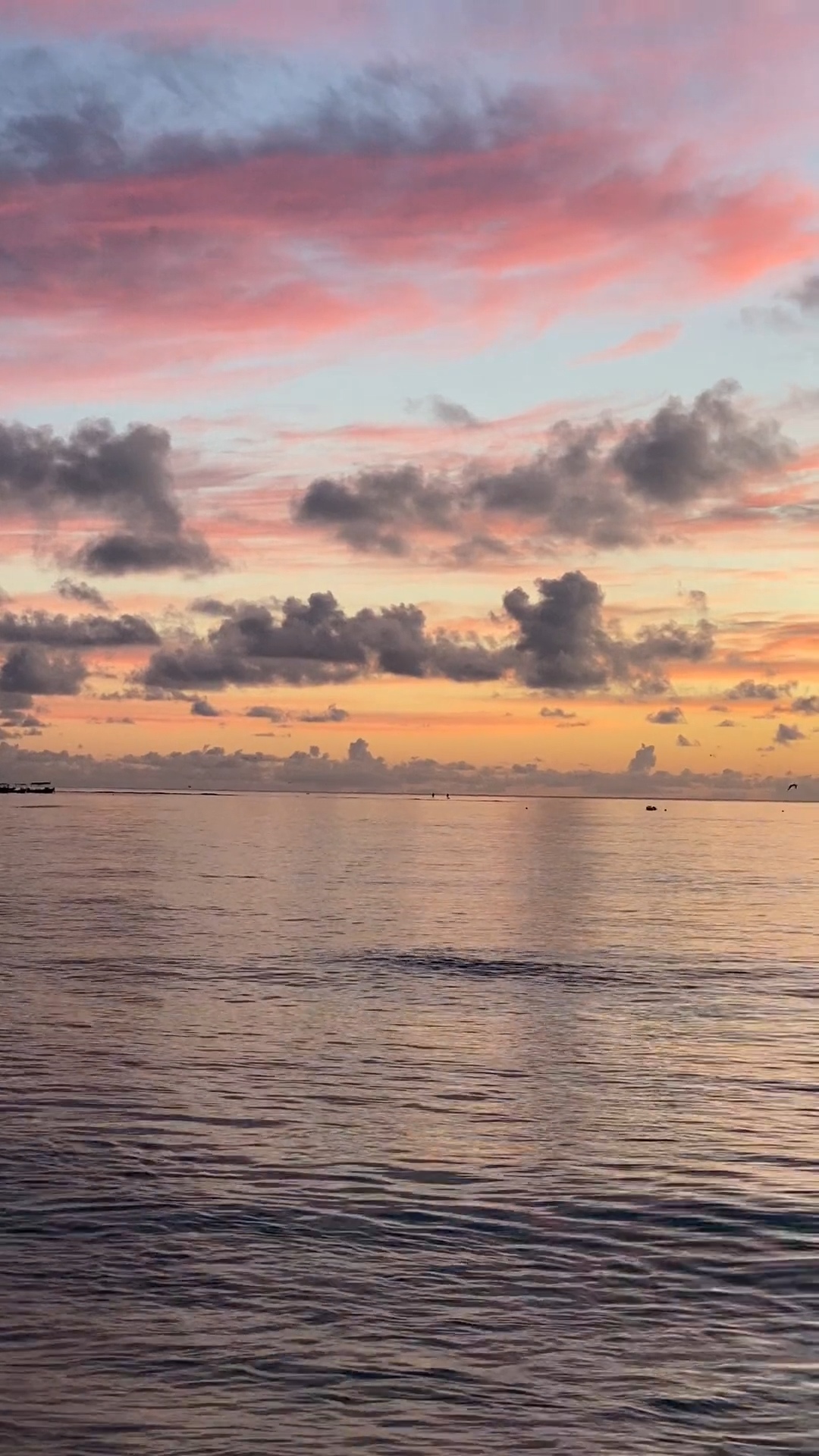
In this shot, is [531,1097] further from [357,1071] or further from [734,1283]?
[734,1283]

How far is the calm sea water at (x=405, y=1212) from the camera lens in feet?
52.5

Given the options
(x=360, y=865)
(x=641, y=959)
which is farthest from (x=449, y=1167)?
(x=360, y=865)

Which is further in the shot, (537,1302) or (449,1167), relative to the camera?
(449,1167)

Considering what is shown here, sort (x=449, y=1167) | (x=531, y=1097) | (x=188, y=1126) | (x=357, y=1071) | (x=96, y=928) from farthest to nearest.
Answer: (x=96, y=928) → (x=357, y=1071) → (x=531, y=1097) → (x=188, y=1126) → (x=449, y=1167)

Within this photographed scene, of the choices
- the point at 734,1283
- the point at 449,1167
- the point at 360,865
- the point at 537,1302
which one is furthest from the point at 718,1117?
the point at 360,865

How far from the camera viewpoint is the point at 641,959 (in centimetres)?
6550

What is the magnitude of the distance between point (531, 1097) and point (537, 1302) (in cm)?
1409

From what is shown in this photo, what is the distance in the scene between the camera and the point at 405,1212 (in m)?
23.5

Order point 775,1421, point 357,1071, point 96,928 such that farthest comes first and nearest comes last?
point 96,928
point 357,1071
point 775,1421

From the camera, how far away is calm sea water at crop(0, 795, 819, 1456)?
1599 cm

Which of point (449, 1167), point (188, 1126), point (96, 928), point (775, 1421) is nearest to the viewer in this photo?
point (775, 1421)

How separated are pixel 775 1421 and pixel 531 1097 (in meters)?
17.8

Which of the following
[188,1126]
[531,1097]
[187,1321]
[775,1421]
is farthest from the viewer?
[531,1097]

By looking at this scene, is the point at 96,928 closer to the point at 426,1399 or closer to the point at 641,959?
the point at 641,959
